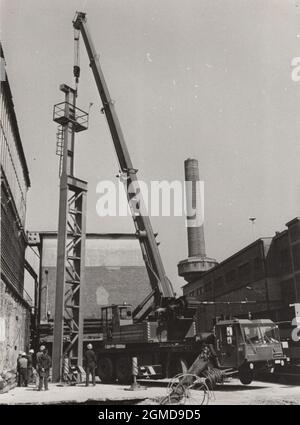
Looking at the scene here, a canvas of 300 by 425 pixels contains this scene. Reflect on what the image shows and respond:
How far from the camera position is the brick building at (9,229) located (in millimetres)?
16328

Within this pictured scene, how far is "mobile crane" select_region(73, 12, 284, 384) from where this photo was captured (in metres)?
15.0

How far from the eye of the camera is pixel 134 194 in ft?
62.8

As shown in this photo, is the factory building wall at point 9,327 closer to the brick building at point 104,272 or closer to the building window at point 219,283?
the brick building at point 104,272

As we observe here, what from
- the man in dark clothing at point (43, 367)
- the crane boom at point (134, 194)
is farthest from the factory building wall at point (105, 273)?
the man in dark clothing at point (43, 367)

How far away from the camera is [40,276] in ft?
110

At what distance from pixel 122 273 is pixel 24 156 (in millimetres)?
13239

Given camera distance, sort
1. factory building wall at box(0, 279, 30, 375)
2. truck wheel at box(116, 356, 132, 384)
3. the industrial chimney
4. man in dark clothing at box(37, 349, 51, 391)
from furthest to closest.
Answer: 1. the industrial chimney
2. truck wheel at box(116, 356, 132, 384)
3. factory building wall at box(0, 279, 30, 375)
4. man in dark clothing at box(37, 349, 51, 391)

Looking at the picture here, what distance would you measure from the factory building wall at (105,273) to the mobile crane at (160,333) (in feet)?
46.1

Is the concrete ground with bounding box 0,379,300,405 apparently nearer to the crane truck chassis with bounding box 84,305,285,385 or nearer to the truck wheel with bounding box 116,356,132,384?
the crane truck chassis with bounding box 84,305,285,385

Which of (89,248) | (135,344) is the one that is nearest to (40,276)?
(89,248)

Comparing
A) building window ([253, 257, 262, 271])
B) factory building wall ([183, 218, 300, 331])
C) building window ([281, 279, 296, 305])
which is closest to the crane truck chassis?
factory building wall ([183, 218, 300, 331])

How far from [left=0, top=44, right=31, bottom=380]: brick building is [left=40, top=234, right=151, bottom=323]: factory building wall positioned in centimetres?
886

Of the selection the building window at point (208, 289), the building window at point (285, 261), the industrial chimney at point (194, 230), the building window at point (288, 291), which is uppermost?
the industrial chimney at point (194, 230)

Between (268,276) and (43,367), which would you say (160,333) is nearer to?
(43,367)
